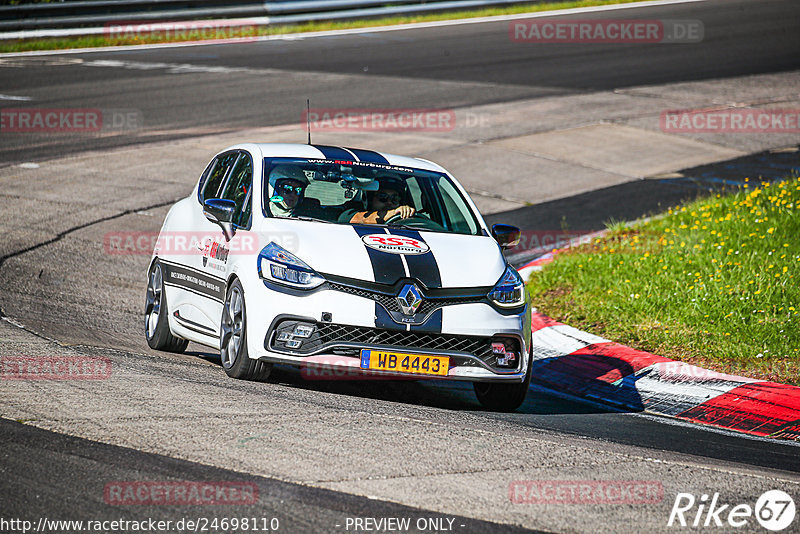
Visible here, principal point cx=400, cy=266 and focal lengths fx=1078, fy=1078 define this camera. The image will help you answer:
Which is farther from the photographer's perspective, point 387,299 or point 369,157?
point 369,157

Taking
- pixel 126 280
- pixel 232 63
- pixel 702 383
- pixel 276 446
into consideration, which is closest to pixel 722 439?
pixel 702 383

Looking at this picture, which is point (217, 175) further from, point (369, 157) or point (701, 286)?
point (701, 286)

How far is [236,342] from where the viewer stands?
7.16 metres

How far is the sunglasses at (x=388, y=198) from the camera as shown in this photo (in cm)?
801

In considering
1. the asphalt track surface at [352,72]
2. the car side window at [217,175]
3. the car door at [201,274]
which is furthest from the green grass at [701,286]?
the asphalt track surface at [352,72]

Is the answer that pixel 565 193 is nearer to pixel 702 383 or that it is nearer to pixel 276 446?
pixel 702 383

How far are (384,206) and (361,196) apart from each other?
0.63 ft

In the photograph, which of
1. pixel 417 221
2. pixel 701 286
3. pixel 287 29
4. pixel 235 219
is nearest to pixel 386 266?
pixel 417 221

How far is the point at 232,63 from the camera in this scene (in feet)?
78.5

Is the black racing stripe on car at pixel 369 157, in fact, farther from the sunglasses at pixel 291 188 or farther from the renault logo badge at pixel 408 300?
the renault logo badge at pixel 408 300

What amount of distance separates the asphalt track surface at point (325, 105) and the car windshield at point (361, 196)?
1227 millimetres

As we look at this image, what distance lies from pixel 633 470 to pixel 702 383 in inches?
113

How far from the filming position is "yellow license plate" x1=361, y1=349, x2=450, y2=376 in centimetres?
671

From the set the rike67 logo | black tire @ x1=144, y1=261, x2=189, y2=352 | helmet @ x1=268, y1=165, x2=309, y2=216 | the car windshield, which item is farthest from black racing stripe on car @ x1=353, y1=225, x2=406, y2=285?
the rike67 logo
